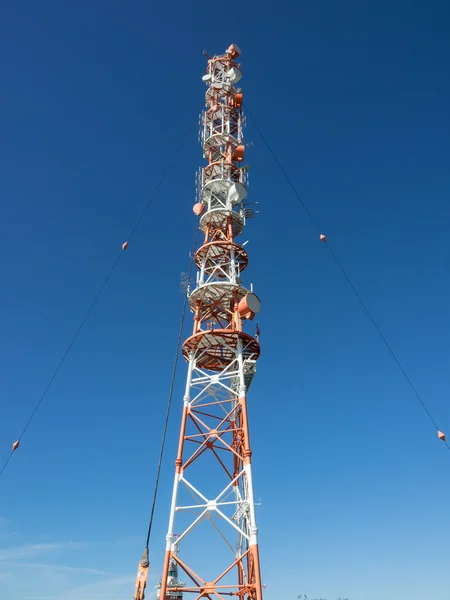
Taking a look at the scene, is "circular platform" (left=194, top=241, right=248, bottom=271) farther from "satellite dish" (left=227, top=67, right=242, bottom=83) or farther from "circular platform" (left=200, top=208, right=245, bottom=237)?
"satellite dish" (left=227, top=67, right=242, bottom=83)

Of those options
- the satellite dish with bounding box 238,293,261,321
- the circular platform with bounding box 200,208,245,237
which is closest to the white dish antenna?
the circular platform with bounding box 200,208,245,237

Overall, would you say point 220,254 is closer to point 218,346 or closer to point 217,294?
point 217,294

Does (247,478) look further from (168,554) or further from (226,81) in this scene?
(226,81)

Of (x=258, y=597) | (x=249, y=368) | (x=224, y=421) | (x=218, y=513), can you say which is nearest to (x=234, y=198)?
(x=249, y=368)

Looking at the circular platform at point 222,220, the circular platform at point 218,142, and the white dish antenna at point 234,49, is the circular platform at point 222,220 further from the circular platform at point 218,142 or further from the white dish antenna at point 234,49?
the white dish antenna at point 234,49

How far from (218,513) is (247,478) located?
2360 millimetres

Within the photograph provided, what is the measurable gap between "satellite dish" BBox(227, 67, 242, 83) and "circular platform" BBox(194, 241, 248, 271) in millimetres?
18790

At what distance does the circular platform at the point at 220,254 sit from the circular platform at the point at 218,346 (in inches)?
268

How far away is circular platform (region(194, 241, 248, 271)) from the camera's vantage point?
34.0m

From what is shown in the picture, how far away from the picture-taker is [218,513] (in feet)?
76.4

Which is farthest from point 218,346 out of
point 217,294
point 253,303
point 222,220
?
point 222,220

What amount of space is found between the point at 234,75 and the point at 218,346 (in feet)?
90.5

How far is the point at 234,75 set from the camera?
42281 mm

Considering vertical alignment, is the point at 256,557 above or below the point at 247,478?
below
